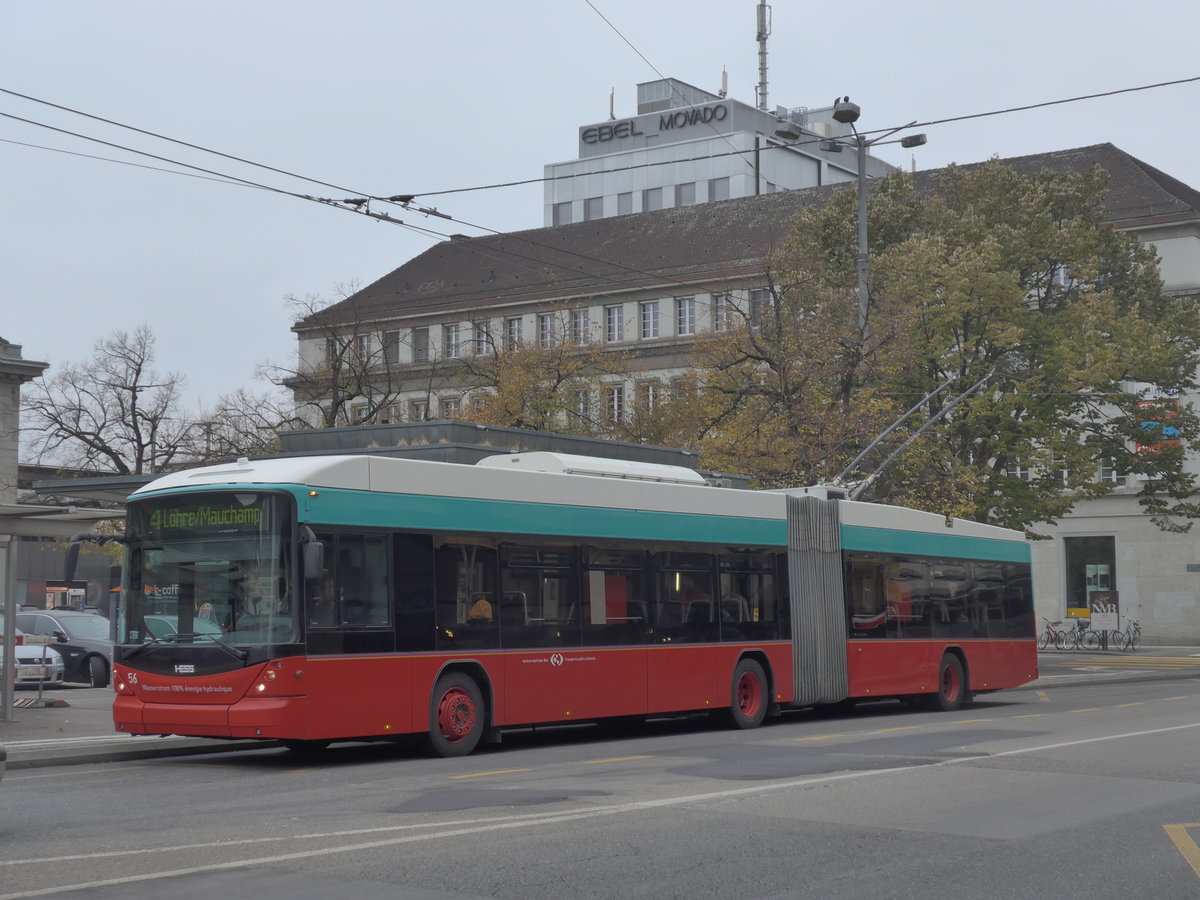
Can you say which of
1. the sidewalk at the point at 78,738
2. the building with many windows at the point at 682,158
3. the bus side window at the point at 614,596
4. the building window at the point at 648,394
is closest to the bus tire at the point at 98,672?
the sidewalk at the point at 78,738

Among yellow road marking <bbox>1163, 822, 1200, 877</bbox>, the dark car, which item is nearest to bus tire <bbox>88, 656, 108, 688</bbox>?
the dark car

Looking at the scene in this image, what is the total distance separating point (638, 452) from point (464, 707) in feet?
26.3

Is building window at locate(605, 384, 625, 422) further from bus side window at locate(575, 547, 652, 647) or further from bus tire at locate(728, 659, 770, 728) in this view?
bus side window at locate(575, 547, 652, 647)

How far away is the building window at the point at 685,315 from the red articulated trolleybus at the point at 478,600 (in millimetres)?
47591

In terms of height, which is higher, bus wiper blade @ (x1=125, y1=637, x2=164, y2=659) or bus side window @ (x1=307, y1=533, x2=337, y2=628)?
bus side window @ (x1=307, y1=533, x2=337, y2=628)

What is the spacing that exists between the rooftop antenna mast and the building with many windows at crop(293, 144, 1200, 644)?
25.1 m

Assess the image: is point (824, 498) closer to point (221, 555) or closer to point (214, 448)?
point (221, 555)

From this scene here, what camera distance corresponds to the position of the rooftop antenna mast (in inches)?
4043

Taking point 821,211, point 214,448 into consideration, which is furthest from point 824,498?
point 214,448

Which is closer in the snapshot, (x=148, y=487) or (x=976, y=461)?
(x=148, y=487)

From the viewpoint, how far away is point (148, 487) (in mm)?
15883

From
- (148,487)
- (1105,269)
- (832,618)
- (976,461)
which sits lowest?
(832,618)

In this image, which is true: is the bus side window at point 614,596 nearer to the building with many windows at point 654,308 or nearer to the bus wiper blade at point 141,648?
the bus wiper blade at point 141,648

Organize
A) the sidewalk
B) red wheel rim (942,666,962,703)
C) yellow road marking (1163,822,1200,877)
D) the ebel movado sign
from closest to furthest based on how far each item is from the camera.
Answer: yellow road marking (1163,822,1200,877)
the sidewalk
red wheel rim (942,666,962,703)
the ebel movado sign
